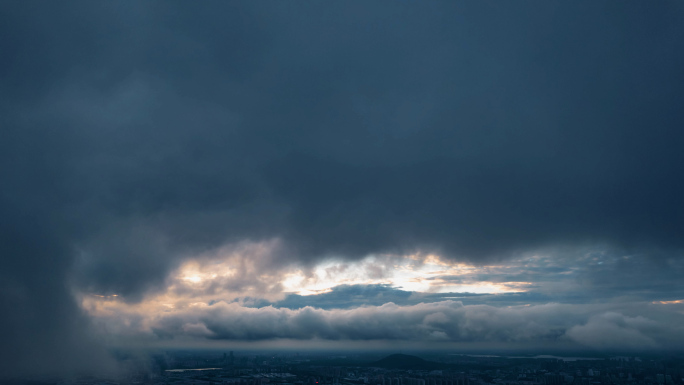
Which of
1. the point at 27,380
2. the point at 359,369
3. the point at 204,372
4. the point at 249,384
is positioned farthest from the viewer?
the point at 359,369

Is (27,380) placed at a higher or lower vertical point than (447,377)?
higher

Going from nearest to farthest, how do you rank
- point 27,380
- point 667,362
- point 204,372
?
point 27,380, point 667,362, point 204,372

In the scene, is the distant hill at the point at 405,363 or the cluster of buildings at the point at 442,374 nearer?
the cluster of buildings at the point at 442,374

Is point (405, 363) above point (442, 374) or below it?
below

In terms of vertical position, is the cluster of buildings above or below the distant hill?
above

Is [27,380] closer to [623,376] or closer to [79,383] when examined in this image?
[79,383]

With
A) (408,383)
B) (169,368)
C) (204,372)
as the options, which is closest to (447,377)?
(408,383)

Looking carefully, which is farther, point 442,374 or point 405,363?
point 405,363

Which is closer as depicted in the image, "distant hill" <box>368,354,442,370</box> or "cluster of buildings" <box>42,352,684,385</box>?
"cluster of buildings" <box>42,352,684,385</box>
